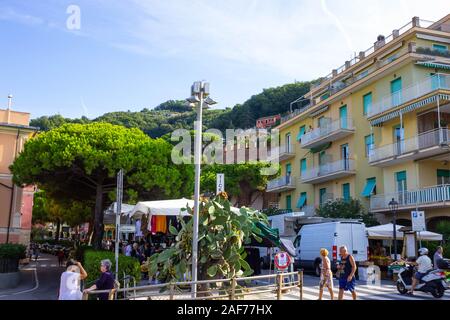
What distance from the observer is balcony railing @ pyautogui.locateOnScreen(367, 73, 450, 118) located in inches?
988

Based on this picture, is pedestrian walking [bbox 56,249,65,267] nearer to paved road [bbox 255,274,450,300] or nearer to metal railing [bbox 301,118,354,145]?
paved road [bbox 255,274,450,300]

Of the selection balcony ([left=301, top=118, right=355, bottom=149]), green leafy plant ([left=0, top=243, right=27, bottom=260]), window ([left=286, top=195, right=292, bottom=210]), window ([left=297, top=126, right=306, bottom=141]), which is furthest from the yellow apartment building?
green leafy plant ([left=0, top=243, right=27, bottom=260])

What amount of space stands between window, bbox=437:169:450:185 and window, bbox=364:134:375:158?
15.1 ft

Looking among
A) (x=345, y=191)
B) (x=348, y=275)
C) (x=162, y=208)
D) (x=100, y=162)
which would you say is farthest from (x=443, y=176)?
(x=100, y=162)

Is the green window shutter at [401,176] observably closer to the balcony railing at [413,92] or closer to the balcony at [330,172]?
the balcony railing at [413,92]

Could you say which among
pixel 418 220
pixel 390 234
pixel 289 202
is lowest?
pixel 390 234

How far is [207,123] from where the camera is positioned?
76.0 m

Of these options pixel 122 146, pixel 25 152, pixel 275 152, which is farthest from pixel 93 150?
pixel 275 152

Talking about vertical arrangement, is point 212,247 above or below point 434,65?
below

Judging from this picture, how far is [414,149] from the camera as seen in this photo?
25.6 meters

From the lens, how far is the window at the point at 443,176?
2609 cm

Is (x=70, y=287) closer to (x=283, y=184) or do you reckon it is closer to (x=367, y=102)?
(x=367, y=102)

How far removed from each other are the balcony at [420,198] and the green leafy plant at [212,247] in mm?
16937

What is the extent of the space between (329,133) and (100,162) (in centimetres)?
1841
